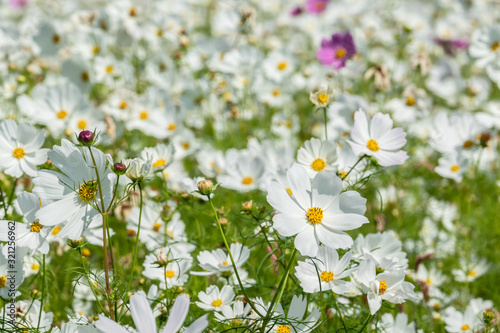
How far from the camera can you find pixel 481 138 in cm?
141

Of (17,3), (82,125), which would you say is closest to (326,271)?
(82,125)

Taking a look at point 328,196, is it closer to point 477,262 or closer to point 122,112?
point 477,262

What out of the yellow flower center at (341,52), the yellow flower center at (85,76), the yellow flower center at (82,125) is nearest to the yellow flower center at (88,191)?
the yellow flower center at (82,125)

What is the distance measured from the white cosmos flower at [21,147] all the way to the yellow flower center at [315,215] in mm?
587

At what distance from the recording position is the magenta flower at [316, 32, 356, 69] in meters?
1.66

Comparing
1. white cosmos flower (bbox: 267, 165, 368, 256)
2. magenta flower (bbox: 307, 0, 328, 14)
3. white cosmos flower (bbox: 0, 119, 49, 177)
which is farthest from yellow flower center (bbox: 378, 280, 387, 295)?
magenta flower (bbox: 307, 0, 328, 14)

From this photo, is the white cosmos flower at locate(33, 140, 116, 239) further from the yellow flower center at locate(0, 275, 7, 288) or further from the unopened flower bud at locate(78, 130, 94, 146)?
the yellow flower center at locate(0, 275, 7, 288)

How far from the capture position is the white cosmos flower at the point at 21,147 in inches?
43.4

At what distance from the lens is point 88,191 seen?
922mm

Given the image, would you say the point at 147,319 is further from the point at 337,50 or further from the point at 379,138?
the point at 337,50

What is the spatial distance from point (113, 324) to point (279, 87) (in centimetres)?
203

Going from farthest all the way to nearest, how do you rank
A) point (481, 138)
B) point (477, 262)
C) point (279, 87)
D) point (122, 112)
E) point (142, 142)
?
Result: point (279, 87) → point (142, 142) → point (122, 112) → point (477, 262) → point (481, 138)

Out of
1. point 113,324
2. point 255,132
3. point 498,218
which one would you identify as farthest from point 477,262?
point 113,324

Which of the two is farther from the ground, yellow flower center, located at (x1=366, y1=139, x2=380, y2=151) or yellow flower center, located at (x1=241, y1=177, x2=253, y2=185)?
yellow flower center, located at (x1=241, y1=177, x2=253, y2=185)
